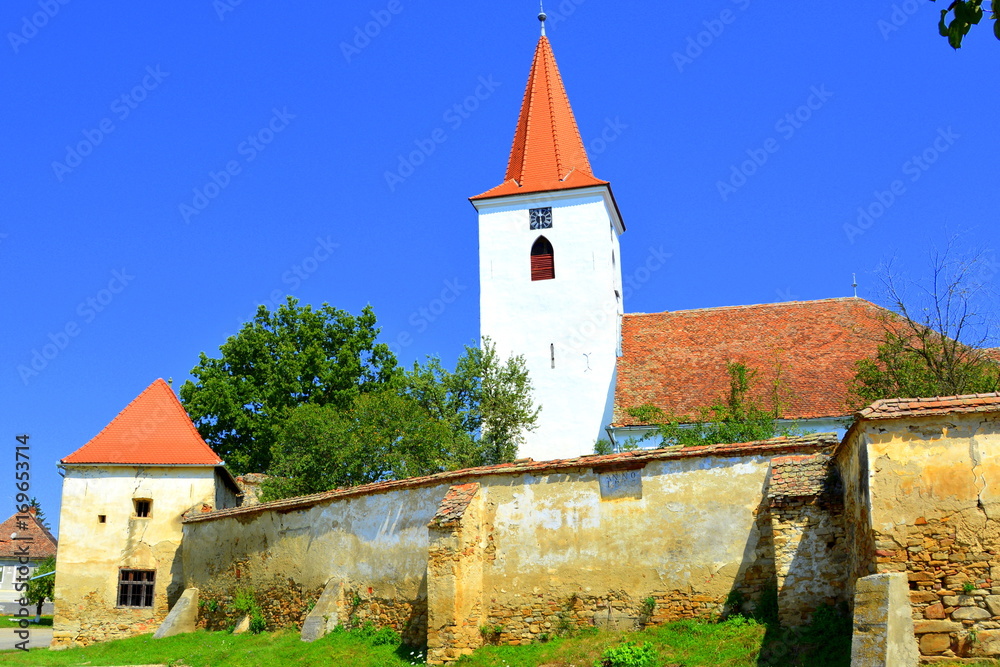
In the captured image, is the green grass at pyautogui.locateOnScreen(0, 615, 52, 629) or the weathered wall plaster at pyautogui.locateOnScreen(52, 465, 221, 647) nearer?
the weathered wall plaster at pyautogui.locateOnScreen(52, 465, 221, 647)

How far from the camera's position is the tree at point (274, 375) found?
3500 centimetres

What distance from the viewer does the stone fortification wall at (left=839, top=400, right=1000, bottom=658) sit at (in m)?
10.2

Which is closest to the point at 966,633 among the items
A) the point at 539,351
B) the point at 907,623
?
the point at 907,623

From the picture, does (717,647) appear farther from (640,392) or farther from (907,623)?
(640,392)

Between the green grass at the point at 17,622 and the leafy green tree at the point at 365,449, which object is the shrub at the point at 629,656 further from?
the green grass at the point at 17,622

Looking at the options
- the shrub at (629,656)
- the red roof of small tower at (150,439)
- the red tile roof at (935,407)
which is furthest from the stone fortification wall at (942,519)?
the red roof of small tower at (150,439)

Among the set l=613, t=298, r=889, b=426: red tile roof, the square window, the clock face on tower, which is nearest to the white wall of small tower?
the clock face on tower

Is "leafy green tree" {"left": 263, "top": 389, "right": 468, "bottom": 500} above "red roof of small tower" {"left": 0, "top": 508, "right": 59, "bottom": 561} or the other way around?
above

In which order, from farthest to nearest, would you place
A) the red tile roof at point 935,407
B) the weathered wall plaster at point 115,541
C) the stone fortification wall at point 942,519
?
the weathered wall plaster at point 115,541 < the red tile roof at point 935,407 < the stone fortification wall at point 942,519

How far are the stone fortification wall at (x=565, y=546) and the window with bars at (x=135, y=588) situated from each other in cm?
947

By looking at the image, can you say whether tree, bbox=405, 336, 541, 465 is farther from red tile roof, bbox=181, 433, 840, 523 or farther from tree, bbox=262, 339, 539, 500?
red tile roof, bbox=181, 433, 840, 523

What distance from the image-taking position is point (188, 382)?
A: 119 ft

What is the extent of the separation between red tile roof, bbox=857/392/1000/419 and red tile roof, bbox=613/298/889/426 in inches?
573

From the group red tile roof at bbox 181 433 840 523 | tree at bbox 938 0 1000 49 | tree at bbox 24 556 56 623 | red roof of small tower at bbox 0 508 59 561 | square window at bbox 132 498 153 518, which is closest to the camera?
tree at bbox 938 0 1000 49
